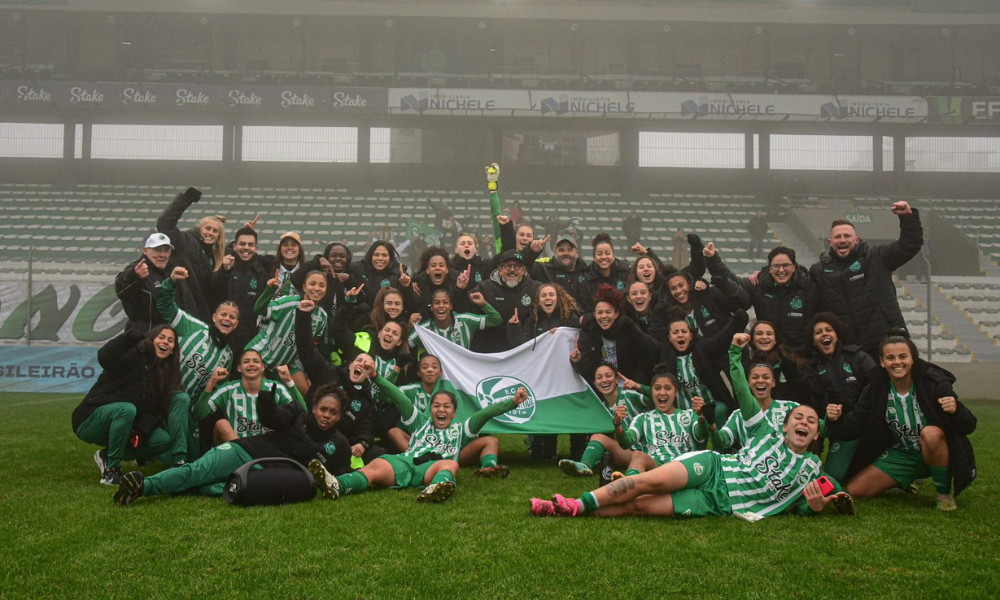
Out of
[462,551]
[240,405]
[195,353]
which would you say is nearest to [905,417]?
[462,551]

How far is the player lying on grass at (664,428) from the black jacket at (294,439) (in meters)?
2.13

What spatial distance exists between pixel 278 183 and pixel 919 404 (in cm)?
2377

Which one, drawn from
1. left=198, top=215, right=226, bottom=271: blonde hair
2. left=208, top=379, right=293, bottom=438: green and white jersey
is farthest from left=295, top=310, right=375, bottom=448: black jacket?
left=198, top=215, right=226, bottom=271: blonde hair

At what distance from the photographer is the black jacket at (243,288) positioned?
286 inches

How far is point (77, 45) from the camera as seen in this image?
86.0 ft

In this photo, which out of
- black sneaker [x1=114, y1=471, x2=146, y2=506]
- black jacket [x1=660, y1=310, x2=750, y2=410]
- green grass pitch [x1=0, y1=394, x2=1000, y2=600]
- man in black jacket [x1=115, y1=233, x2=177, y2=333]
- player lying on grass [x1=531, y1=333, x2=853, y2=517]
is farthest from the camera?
black jacket [x1=660, y1=310, x2=750, y2=410]

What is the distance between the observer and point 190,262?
23.5 ft

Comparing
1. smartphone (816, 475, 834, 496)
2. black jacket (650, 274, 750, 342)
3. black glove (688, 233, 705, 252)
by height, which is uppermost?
black glove (688, 233, 705, 252)

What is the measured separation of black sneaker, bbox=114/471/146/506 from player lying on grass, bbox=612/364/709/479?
130 inches

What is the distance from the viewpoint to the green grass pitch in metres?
3.44

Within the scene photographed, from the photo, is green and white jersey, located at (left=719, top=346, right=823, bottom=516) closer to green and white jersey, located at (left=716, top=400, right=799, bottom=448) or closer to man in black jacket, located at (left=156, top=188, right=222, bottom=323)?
green and white jersey, located at (left=716, top=400, right=799, bottom=448)

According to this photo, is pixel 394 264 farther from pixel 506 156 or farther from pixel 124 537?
pixel 506 156

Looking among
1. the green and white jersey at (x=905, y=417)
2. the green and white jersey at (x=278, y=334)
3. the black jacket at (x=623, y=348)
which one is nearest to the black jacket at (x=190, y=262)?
the green and white jersey at (x=278, y=334)

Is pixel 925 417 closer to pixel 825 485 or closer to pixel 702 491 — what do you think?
pixel 825 485
